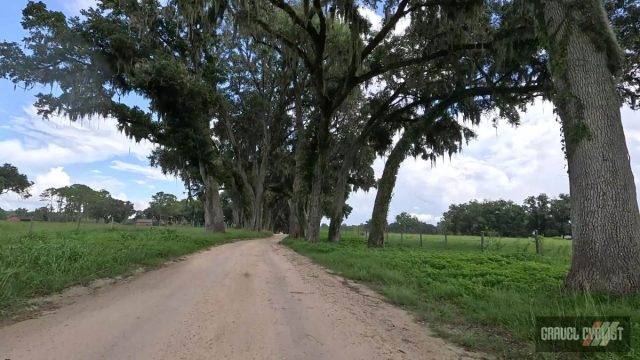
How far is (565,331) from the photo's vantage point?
4.73 m

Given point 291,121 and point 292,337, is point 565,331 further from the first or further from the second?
point 291,121

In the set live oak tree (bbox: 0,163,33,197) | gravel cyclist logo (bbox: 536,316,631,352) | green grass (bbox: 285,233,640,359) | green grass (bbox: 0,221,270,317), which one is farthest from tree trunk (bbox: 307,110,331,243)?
live oak tree (bbox: 0,163,33,197)

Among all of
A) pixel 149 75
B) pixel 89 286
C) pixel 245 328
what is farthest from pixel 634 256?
pixel 149 75

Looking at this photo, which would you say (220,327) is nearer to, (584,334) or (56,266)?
(584,334)

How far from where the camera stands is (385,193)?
69.4 feet

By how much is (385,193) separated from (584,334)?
16.5 m

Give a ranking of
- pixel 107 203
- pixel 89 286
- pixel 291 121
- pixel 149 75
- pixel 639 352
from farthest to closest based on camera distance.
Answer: pixel 107 203
pixel 291 121
pixel 149 75
pixel 89 286
pixel 639 352

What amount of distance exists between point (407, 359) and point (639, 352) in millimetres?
2068

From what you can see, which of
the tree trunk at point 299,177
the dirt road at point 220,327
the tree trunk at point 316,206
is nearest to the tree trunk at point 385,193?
the tree trunk at point 316,206

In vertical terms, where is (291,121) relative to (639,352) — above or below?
above

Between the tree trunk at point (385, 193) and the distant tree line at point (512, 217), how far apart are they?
4351 cm

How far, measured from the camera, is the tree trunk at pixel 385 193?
2091 centimetres

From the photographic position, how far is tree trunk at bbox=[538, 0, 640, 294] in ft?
21.1

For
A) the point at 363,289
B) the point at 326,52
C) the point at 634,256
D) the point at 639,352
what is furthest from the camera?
the point at 326,52
